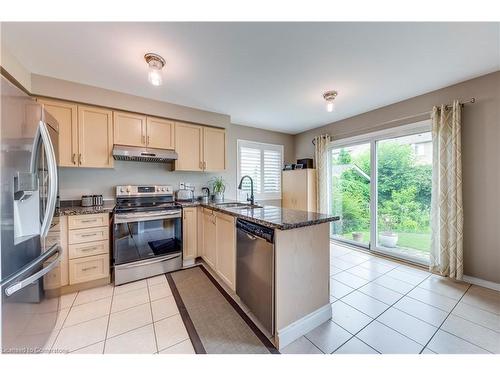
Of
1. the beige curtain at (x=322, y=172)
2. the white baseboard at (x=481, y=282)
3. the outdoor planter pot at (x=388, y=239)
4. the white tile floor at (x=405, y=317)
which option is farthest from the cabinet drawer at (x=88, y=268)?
the white baseboard at (x=481, y=282)

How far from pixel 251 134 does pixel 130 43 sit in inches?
110

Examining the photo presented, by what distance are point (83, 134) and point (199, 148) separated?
4.85ft

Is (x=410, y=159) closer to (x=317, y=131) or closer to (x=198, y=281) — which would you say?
(x=317, y=131)

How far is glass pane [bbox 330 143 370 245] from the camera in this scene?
3489 millimetres

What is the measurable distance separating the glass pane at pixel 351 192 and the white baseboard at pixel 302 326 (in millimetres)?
2289

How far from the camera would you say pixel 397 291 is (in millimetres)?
2158

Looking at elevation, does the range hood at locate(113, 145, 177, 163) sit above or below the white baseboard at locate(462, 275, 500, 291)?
above

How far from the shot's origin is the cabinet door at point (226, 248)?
2.00 meters

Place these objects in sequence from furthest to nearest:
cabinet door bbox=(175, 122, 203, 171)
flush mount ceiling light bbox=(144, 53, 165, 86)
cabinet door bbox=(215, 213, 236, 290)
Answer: cabinet door bbox=(175, 122, 203, 171)
cabinet door bbox=(215, 213, 236, 290)
flush mount ceiling light bbox=(144, 53, 165, 86)

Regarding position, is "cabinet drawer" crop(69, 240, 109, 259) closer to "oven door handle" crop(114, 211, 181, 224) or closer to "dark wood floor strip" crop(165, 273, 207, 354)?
"oven door handle" crop(114, 211, 181, 224)

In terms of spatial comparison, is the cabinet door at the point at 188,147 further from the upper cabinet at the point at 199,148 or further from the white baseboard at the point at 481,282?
the white baseboard at the point at 481,282

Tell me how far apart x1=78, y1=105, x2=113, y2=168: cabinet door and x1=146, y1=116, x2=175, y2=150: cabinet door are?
1.52 feet

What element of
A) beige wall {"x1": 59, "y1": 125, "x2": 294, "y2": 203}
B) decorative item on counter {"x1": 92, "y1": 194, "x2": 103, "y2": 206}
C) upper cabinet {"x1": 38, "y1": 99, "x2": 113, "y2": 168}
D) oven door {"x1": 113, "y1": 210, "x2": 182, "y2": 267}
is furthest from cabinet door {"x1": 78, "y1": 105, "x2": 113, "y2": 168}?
oven door {"x1": 113, "y1": 210, "x2": 182, "y2": 267}
